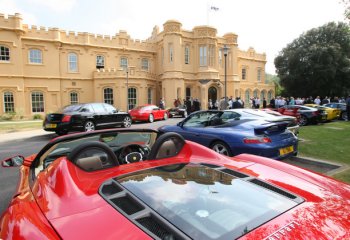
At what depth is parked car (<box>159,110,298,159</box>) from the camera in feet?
18.4

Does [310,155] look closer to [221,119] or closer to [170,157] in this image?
[221,119]

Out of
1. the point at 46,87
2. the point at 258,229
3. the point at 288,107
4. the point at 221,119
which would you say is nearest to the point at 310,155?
the point at 221,119

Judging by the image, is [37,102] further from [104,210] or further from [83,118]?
[104,210]

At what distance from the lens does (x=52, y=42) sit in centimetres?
2680

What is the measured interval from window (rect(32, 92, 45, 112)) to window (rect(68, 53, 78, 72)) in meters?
4.18

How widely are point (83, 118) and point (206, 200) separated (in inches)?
459

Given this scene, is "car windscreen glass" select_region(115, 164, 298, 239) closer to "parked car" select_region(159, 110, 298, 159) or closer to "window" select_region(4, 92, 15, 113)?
"parked car" select_region(159, 110, 298, 159)

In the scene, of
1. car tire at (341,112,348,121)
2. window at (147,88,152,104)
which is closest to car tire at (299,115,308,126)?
car tire at (341,112,348,121)

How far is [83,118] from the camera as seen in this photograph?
12375 millimetres

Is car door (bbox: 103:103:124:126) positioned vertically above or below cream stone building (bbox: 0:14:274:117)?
below

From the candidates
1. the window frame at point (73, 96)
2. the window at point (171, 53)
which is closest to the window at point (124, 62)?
the window at point (171, 53)

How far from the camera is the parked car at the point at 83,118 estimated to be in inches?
463

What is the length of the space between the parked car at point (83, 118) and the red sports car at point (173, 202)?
10291mm

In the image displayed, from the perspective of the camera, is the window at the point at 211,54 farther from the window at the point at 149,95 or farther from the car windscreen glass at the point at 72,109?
the car windscreen glass at the point at 72,109
